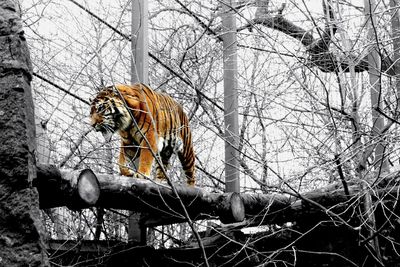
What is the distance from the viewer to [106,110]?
554 centimetres

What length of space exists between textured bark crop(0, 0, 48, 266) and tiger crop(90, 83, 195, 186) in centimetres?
226

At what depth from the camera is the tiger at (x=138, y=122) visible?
5543 mm

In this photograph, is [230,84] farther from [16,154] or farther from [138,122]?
[16,154]

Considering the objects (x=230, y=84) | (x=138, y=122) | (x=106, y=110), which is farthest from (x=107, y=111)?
(x=230, y=84)

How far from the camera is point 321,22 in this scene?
17.1 ft

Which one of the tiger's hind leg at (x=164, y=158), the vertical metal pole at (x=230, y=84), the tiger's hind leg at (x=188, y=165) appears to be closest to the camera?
the tiger's hind leg at (x=164, y=158)

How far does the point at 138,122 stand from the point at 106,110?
345 mm

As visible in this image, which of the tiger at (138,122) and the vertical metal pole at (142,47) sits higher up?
the vertical metal pole at (142,47)

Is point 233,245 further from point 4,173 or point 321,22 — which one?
point 4,173

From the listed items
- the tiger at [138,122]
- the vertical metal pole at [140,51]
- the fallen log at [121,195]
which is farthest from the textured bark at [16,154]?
the vertical metal pole at [140,51]

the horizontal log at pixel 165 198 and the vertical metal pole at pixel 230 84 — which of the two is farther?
the vertical metal pole at pixel 230 84

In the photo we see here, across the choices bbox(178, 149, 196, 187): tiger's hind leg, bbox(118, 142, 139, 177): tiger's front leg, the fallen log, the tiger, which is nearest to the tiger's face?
the tiger

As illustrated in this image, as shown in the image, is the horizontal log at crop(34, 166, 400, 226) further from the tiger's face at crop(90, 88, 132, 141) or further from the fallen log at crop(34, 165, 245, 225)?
the tiger's face at crop(90, 88, 132, 141)

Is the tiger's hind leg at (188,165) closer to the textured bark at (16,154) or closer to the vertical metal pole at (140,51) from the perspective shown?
the vertical metal pole at (140,51)
